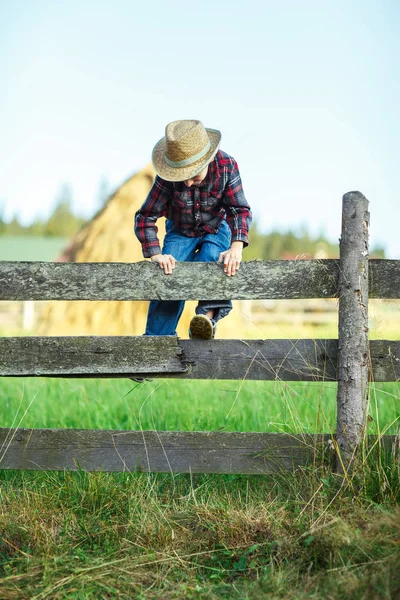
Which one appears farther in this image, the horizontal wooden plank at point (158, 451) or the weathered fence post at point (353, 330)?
the horizontal wooden plank at point (158, 451)

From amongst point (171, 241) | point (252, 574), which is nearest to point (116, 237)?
point (171, 241)

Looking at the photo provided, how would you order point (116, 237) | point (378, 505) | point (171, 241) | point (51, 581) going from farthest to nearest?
point (116, 237)
point (171, 241)
point (378, 505)
point (51, 581)

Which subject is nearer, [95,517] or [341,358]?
[95,517]

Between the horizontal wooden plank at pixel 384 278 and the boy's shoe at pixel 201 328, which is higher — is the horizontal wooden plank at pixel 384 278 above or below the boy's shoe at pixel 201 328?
above

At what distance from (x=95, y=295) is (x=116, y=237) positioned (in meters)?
8.73

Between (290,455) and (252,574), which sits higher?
(290,455)

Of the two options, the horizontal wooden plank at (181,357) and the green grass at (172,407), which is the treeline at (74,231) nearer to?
the green grass at (172,407)

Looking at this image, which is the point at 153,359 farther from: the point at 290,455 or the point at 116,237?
the point at 116,237

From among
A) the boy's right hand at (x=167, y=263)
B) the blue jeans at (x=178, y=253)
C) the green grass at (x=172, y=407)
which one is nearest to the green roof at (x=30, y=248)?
the green grass at (x=172, y=407)

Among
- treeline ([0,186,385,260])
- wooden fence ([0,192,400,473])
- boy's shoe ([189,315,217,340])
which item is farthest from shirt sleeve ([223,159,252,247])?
treeline ([0,186,385,260])

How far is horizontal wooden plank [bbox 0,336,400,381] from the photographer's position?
3.73m

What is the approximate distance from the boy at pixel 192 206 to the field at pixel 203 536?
0.90 m

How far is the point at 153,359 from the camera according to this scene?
12.3ft

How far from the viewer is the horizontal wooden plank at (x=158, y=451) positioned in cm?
372
